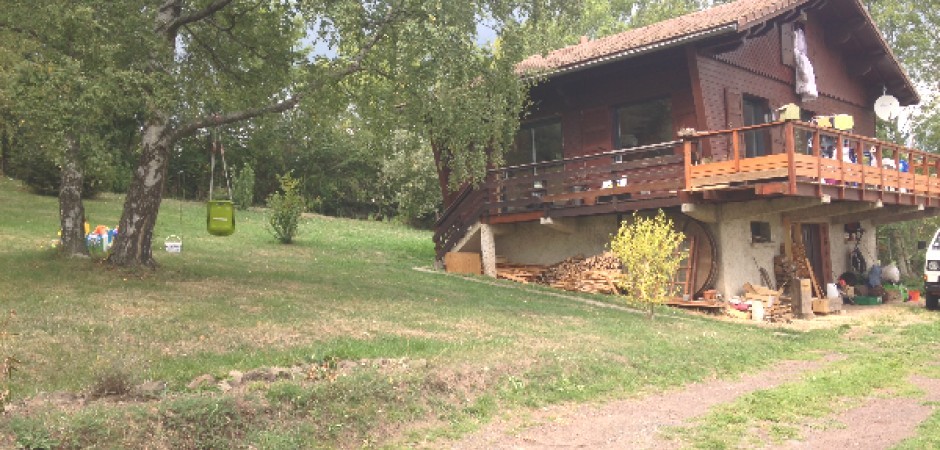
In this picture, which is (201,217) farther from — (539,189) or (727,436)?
(727,436)

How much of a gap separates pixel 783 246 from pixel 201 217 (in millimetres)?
17655

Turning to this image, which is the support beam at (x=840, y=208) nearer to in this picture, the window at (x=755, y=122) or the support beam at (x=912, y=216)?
the window at (x=755, y=122)

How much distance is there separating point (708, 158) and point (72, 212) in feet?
40.3

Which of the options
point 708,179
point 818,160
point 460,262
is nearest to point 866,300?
point 818,160

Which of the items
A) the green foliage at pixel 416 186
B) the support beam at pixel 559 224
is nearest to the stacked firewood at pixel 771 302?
the support beam at pixel 559 224

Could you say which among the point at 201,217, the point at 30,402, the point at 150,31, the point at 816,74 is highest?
the point at 816,74

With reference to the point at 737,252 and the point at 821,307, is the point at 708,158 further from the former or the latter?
the point at 821,307

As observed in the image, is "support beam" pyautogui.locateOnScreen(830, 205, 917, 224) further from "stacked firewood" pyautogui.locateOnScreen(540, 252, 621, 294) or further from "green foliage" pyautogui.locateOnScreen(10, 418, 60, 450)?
"green foliage" pyautogui.locateOnScreen(10, 418, 60, 450)

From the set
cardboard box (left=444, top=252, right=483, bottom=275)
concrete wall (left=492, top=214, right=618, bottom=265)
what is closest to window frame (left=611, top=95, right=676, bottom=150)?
concrete wall (left=492, top=214, right=618, bottom=265)

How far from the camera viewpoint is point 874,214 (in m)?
20.3

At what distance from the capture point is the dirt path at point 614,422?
6020 mm

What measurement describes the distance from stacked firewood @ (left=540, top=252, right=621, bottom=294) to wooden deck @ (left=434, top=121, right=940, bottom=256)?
1.35 metres

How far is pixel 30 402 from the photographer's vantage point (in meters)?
5.47

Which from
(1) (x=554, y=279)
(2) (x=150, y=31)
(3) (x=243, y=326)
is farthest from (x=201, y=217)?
(3) (x=243, y=326)
